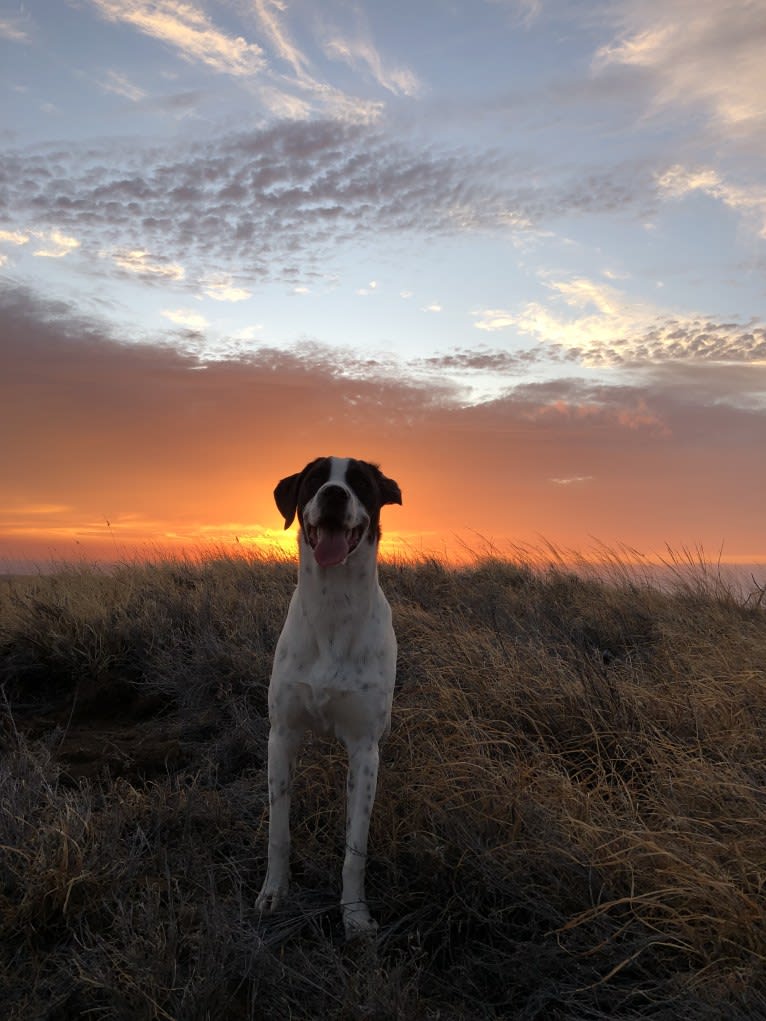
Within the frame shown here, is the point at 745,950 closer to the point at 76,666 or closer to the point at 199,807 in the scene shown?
the point at 199,807

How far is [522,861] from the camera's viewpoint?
3.46 m

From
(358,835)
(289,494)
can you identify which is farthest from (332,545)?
(358,835)

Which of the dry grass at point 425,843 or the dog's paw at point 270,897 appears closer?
the dry grass at point 425,843

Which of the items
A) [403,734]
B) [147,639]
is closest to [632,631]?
[403,734]

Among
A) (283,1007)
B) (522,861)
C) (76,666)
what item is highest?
(76,666)

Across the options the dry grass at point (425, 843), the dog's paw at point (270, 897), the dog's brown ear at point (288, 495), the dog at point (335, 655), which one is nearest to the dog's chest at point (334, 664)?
the dog at point (335, 655)

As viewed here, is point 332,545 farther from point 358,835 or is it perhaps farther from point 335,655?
point 358,835

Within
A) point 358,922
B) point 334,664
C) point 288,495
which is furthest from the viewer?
point 288,495

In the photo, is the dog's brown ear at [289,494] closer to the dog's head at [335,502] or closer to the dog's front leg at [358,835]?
the dog's head at [335,502]

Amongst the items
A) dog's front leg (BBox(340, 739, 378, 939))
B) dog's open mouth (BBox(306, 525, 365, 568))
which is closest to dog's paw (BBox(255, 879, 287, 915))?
dog's front leg (BBox(340, 739, 378, 939))

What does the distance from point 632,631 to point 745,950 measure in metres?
5.26

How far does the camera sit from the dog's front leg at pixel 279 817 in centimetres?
369

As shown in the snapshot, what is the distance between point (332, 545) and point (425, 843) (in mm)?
1350

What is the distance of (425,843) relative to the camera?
3.62m
